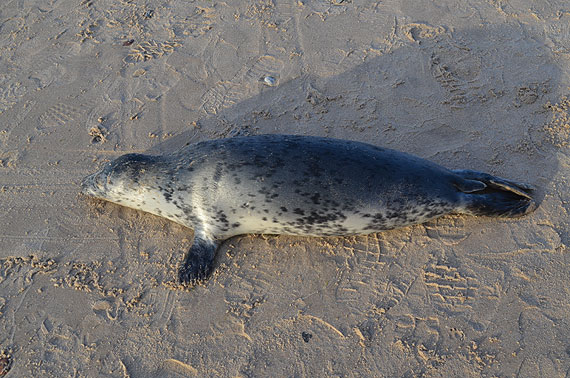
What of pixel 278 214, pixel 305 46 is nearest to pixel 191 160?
pixel 278 214

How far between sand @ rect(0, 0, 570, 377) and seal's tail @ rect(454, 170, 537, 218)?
103mm

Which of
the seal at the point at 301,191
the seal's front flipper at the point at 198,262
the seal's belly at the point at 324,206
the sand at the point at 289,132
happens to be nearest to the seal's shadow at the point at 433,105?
the sand at the point at 289,132

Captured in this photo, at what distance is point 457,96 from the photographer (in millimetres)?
4613

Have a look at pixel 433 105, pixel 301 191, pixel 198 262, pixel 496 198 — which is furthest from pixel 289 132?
pixel 496 198

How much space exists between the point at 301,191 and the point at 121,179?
5.67 ft

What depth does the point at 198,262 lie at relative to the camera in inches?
144

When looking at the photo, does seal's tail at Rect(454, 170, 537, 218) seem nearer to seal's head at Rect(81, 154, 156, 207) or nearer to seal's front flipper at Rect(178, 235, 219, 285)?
seal's front flipper at Rect(178, 235, 219, 285)

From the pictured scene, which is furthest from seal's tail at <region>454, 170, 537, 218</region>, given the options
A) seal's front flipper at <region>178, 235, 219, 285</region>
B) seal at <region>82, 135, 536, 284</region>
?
seal's front flipper at <region>178, 235, 219, 285</region>

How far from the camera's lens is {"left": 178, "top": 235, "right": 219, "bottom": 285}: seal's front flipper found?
3.61 m

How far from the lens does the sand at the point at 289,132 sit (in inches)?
126

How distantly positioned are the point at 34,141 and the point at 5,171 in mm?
451

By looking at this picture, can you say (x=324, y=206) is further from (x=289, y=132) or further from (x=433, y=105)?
(x=433, y=105)

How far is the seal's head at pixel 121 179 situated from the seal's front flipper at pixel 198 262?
29.3 inches

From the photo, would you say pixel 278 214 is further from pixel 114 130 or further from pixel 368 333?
pixel 114 130
